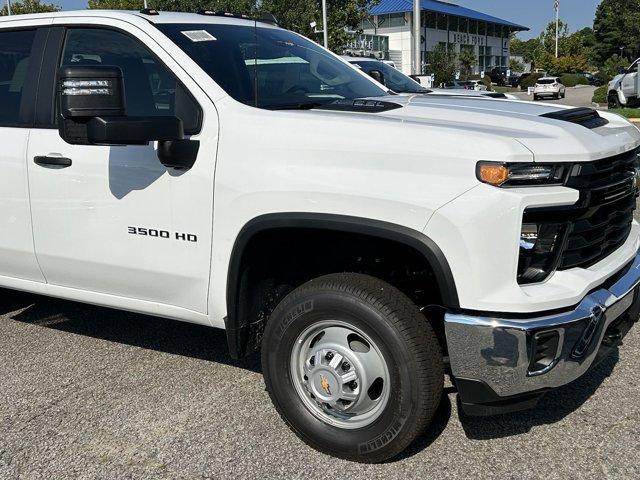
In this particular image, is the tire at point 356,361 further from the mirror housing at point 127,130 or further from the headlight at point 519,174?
the mirror housing at point 127,130

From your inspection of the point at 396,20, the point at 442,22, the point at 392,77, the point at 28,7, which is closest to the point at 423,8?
the point at 396,20

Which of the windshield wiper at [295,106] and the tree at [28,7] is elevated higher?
the tree at [28,7]

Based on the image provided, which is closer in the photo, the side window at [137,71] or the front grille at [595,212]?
the front grille at [595,212]

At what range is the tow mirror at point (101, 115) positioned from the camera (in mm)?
2822

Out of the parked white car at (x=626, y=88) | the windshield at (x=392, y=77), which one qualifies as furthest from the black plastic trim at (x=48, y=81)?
the parked white car at (x=626, y=88)

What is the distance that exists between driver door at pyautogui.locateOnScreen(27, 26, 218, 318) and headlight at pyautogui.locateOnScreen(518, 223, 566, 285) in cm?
139

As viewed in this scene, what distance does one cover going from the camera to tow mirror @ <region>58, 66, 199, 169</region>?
2.82 m

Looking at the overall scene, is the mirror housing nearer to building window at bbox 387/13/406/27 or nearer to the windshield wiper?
the windshield wiper

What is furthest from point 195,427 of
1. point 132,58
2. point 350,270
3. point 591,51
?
point 591,51

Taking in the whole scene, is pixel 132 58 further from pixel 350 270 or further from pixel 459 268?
pixel 459 268

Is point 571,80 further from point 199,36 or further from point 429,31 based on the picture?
point 199,36

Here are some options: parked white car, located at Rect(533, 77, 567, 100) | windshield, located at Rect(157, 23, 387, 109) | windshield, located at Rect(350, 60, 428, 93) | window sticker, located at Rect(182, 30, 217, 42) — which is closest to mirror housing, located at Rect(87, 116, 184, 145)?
windshield, located at Rect(157, 23, 387, 109)

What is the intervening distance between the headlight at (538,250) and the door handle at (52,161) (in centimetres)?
232

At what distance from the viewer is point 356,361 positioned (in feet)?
9.68
